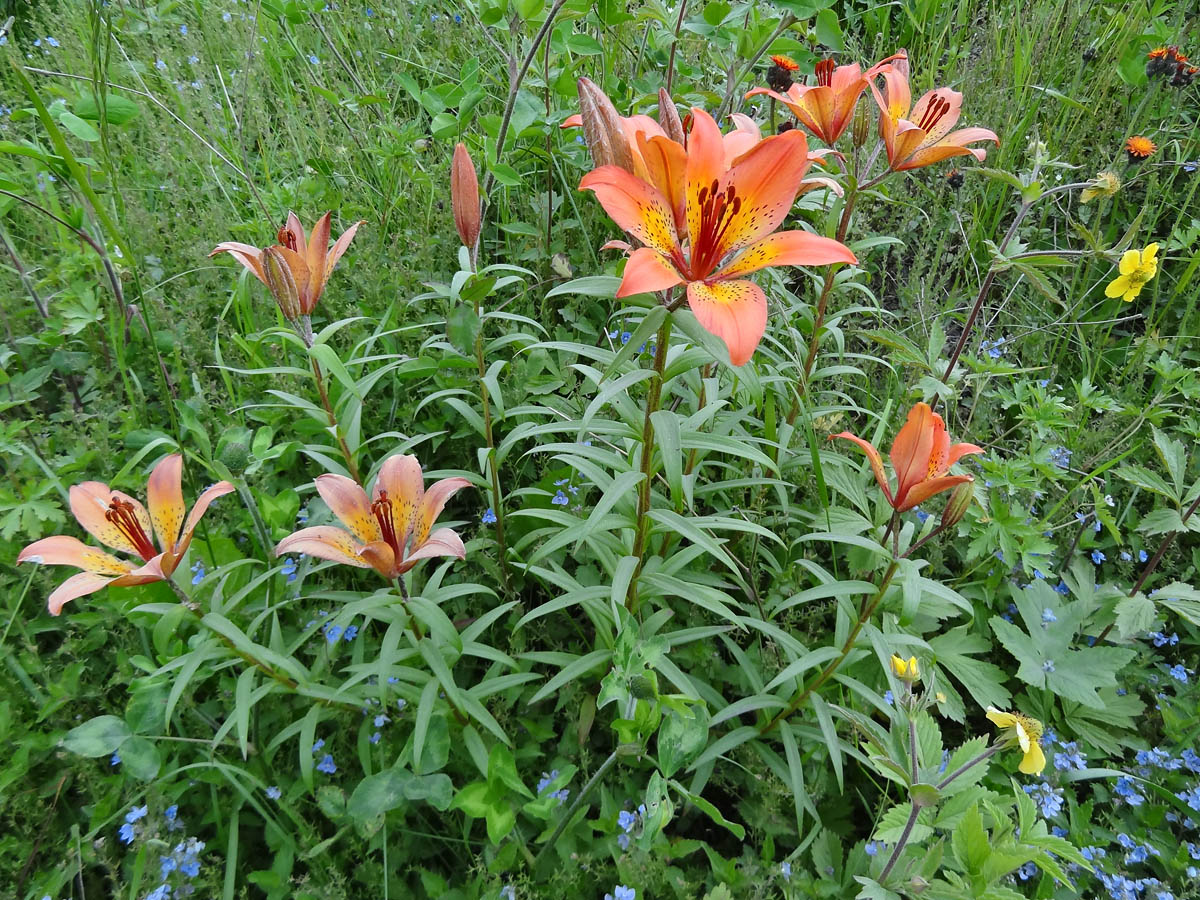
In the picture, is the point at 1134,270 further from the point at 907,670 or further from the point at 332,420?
the point at 332,420

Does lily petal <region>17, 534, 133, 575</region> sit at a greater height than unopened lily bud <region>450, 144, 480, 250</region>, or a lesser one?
lesser

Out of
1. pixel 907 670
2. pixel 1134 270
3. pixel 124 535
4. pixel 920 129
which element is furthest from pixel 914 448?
pixel 124 535

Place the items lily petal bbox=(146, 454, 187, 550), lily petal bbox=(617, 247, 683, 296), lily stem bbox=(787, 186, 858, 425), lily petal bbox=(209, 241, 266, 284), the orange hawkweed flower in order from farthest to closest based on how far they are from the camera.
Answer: the orange hawkweed flower < lily stem bbox=(787, 186, 858, 425) < lily petal bbox=(209, 241, 266, 284) < lily petal bbox=(146, 454, 187, 550) < lily petal bbox=(617, 247, 683, 296)

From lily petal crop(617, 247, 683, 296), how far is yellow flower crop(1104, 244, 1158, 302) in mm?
1648

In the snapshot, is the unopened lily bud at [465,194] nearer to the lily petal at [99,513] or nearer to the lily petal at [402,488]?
the lily petal at [402,488]

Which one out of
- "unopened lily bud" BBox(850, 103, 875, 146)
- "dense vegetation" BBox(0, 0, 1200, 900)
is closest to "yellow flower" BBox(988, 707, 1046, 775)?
"dense vegetation" BBox(0, 0, 1200, 900)

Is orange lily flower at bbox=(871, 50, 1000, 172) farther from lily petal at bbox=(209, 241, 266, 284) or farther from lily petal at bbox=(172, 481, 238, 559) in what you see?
lily petal at bbox=(172, 481, 238, 559)

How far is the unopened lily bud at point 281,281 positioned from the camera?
58.9 inches

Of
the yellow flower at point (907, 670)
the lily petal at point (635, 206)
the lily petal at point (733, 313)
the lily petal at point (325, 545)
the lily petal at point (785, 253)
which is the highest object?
the lily petal at point (635, 206)

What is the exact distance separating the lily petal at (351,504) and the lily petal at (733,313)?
28.8 inches

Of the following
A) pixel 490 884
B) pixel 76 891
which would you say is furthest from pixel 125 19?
pixel 490 884

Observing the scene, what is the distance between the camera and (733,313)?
1.08 metres

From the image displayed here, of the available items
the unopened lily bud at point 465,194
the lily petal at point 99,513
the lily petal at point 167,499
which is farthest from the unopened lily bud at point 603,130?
the lily petal at point 99,513

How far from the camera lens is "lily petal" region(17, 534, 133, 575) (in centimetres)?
135
